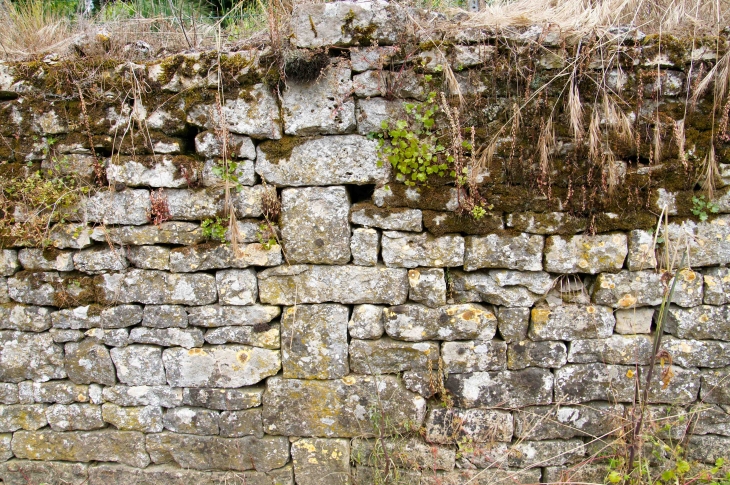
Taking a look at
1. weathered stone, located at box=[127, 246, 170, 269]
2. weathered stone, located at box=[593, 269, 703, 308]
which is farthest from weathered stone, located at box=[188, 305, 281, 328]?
weathered stone, located at box=[593, 269, 703, 308]

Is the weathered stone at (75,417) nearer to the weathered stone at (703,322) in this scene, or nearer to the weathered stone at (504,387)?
the weathered stone at (504,387)

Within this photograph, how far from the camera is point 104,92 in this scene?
9.25 ft

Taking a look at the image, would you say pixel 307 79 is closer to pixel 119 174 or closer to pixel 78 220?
pixel 119 174

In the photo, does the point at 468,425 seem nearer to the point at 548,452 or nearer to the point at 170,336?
the point at 548,452

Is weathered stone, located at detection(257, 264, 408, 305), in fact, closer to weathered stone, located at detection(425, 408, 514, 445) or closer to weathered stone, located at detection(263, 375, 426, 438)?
weathered stone, located at detection(263, 375, 426, 438)

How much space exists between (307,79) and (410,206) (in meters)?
0.97

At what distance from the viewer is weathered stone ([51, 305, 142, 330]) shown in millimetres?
2928

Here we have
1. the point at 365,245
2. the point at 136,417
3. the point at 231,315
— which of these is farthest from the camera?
the point at 136,417

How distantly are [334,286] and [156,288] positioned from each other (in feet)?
3.78

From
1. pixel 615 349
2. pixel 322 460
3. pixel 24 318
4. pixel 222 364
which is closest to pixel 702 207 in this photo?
pixel 615 349

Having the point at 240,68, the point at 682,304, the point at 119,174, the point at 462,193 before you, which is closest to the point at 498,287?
the point at 462,193

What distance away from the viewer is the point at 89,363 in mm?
2975

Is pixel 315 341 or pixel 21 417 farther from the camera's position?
pixel 21 417

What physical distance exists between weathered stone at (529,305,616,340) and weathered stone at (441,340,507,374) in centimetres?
25
